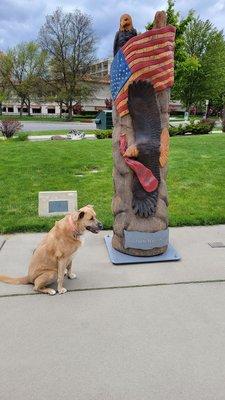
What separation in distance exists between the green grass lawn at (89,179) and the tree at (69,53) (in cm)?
3623

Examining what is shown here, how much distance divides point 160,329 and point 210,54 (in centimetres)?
4373

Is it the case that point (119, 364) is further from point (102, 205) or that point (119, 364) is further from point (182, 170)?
point (182, 170)

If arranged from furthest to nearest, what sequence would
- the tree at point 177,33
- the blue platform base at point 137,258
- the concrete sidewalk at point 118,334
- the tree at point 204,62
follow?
the tree at point 204,62 → the tree at point 177,33 → the blue platform base at point 137,258 → the concrete sidewalk at point 118,334

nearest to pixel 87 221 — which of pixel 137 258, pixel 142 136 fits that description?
pixel 137 258

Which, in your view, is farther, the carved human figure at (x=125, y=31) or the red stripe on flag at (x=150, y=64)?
the carved human figure at (x=125, y=31)

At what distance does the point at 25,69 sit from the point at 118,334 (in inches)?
2152

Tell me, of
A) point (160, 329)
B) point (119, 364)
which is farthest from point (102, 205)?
point (119, 364)

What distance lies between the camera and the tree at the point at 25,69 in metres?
51.8

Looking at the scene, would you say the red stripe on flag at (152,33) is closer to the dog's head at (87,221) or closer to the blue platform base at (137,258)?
the dog's head at (87,221)

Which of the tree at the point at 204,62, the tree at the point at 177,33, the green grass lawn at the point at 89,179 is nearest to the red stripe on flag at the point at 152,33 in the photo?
the green grass lawn at the point at 89,179

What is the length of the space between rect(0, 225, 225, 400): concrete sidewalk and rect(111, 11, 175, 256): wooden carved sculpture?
47 cm

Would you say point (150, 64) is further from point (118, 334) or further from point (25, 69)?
point (25, 69)

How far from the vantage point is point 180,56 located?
26797 mm

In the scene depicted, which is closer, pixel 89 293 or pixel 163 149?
pixel 89 293
